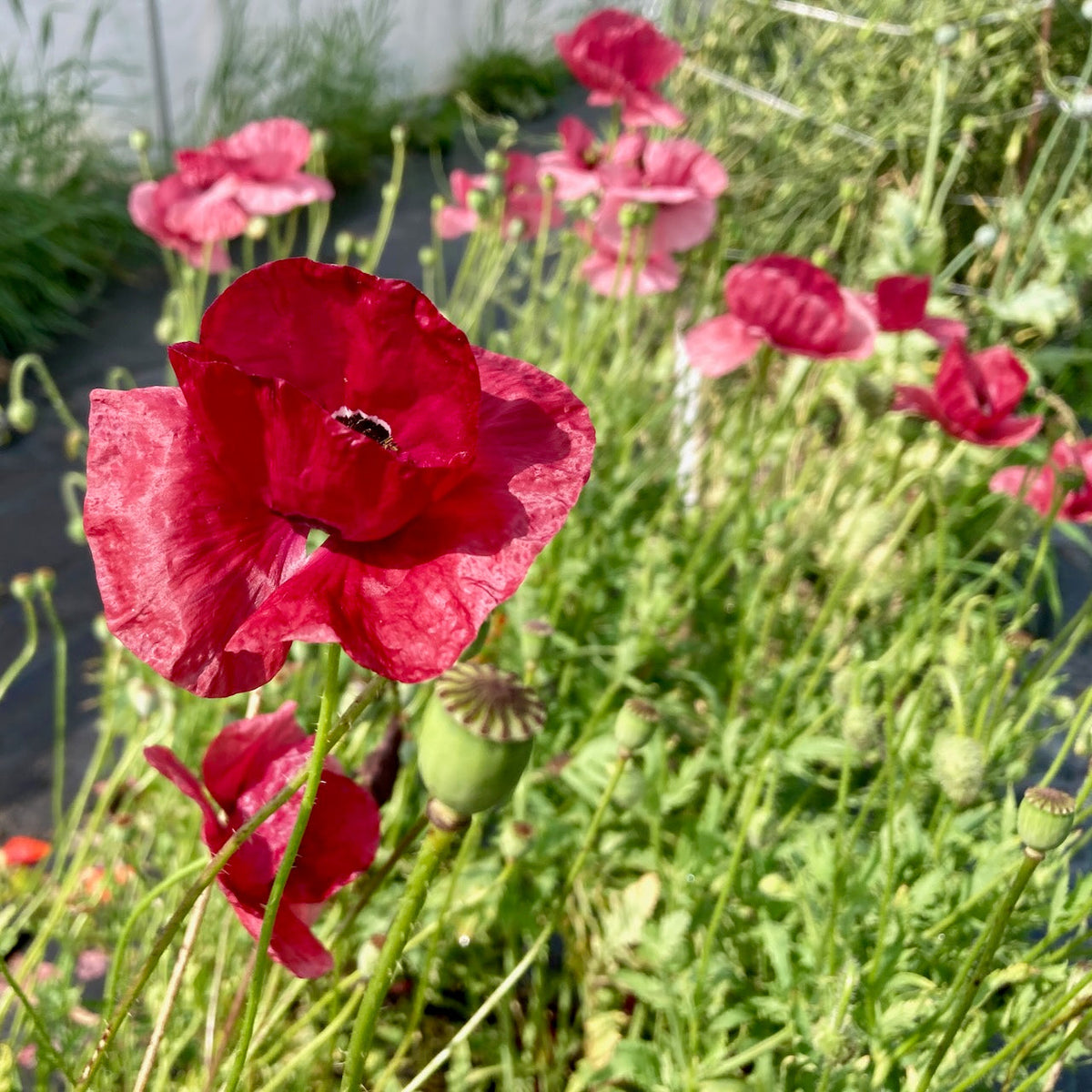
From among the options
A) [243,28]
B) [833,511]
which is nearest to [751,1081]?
[833,511]

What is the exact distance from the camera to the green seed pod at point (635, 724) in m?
0.61

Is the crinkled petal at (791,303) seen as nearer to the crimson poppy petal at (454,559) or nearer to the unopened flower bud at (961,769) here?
the unopened flower bud at (961,769)

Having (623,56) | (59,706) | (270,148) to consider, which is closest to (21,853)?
(59,706)

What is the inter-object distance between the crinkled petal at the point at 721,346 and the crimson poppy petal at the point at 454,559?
632 millimetres

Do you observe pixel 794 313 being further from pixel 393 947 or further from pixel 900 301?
pixel 393 947

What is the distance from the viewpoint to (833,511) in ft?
4.71

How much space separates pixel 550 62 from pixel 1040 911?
6.19 m

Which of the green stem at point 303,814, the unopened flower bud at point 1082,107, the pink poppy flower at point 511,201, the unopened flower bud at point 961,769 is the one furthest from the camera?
the pink poppy flower at point 511,201

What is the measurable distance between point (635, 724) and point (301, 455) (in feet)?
1.00

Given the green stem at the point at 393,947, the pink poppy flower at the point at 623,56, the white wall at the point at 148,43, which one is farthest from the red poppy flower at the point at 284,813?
the white wall at the point at 148,43

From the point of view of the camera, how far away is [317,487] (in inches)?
15.3

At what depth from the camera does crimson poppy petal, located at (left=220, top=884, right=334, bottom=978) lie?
1.61 feet

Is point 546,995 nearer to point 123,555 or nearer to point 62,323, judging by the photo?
point 123,555

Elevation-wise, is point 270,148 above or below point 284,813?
above
